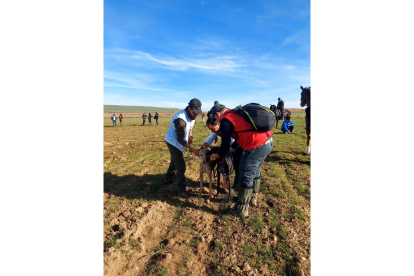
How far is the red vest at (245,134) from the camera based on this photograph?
316 cm

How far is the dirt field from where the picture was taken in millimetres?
2695

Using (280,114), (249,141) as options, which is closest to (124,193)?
(249,141)

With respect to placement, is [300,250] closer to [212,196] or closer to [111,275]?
[212,196]

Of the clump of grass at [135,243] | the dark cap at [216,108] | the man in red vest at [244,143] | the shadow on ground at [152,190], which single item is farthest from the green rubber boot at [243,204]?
the clump of grass at [135,243]

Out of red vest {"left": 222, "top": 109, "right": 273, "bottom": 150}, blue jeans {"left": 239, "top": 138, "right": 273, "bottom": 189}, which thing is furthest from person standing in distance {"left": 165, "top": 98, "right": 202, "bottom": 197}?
blue jeans {"left": 239, "top": 138, "right": 273, "bottom": 189}

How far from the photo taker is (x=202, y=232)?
3391mm

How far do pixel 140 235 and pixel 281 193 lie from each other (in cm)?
352

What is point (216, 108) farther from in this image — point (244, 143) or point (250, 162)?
point (250, 162)

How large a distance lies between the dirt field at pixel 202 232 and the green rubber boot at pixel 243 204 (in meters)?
0.13

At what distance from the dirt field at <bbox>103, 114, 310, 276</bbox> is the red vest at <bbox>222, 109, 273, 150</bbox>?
5.38 feet

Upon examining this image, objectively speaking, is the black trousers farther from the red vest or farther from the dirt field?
the red vest

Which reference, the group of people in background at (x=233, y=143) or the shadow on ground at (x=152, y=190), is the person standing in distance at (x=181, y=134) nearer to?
the group of people in background at (x=233, y=143)

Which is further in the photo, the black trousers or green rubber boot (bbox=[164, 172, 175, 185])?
green rubber boot (bbox=[164, 172, 175, 185])

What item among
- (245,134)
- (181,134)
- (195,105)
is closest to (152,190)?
(181,134)
